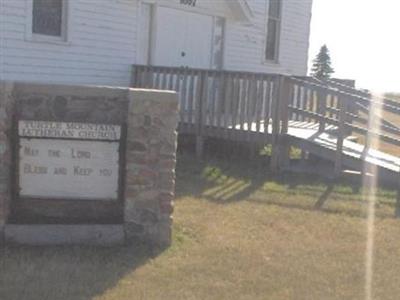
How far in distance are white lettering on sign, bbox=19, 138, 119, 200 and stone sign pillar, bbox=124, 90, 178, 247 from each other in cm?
17

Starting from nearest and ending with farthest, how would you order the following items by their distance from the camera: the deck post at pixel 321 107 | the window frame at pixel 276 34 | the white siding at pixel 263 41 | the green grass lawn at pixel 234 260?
the green grass lawn at pixel 234 260
the deck post at pixel 321 107
the white siding at pixel 263 41
the window frame at pixel 276 34

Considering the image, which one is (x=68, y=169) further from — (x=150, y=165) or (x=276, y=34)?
(x=276, y=34)

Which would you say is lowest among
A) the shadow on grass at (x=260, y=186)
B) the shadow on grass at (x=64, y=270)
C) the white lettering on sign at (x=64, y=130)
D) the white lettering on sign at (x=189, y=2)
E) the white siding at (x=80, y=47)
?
the shadow on grass at (x=64, y=270)

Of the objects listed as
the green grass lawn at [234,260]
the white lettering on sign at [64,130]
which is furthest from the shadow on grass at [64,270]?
the white lettering on sign at [64,130]

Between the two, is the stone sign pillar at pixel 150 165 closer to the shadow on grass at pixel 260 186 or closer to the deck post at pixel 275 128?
the shadow on grass at pixel 260 186

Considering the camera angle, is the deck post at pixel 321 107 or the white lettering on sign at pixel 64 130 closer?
the white lettering on sign at pixel 64 130

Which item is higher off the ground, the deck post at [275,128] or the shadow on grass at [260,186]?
the deck post at [275,128]

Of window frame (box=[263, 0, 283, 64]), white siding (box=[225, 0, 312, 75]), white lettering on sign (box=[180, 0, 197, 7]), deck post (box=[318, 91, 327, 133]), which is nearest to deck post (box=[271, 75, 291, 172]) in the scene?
deck post (box=[318, 91, 327, 133])

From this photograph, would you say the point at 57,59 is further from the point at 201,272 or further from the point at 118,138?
the point at 201,272

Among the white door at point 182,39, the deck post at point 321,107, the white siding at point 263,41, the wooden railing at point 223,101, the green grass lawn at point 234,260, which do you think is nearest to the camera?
the green grass lawn at point 234,260

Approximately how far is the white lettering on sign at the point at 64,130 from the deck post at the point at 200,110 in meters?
6.21

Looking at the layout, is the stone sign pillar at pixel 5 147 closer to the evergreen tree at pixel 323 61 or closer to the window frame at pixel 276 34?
the window frame at pixel 276 34

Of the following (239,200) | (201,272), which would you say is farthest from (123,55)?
(201,272)

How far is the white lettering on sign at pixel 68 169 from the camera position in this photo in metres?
6.41
